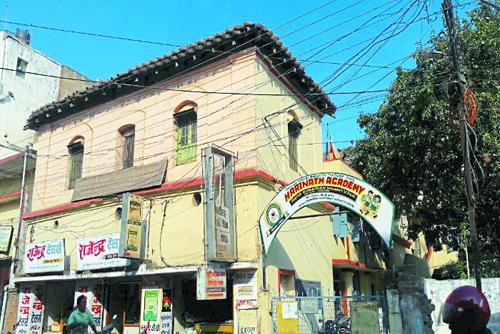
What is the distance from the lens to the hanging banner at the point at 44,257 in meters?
15.3

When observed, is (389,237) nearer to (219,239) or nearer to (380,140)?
(219,239)

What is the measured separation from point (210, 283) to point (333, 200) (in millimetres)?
3465

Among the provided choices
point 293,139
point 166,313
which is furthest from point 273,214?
point 293,139

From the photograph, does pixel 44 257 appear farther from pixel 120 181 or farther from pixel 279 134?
pixel 279 134

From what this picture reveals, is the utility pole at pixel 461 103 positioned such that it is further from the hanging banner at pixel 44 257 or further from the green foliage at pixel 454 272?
the green foliage at pixel 454 272

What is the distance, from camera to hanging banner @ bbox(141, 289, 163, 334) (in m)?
12.6

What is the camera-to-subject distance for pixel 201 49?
13492 mm

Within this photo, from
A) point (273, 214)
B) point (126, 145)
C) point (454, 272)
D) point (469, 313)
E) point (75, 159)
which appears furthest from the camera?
point (454, 272)

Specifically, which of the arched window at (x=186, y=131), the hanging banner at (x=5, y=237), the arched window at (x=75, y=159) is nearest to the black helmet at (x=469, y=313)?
the arched window at (x=186, y=131)

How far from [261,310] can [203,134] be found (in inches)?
206

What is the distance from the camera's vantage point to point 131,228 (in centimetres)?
1295

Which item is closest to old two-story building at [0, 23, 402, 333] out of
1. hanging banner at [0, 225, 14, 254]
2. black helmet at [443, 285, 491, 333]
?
hanging banner at [0, 225, 14, 254]

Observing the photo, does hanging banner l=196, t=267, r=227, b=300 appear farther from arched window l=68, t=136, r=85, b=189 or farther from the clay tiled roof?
arched window l=68, t=136, r=85, b=189

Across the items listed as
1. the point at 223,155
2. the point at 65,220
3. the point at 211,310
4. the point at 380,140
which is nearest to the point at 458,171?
the point at 380,140
